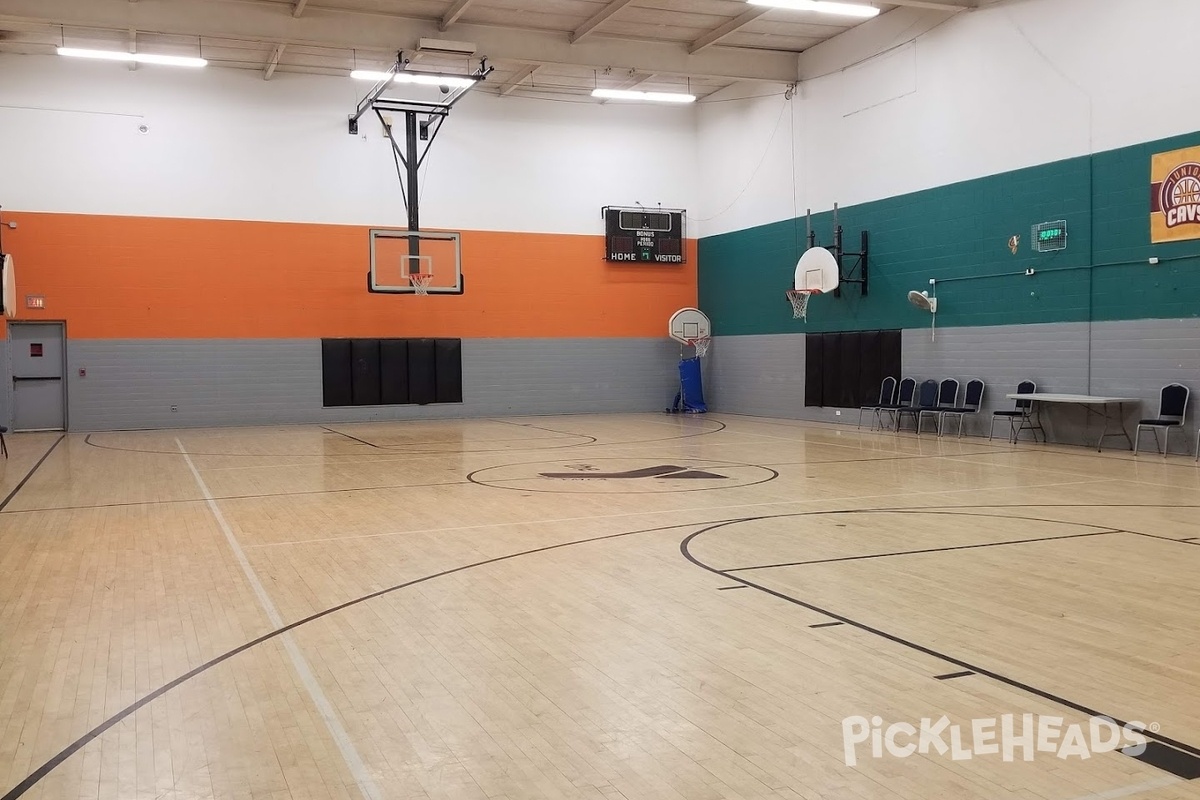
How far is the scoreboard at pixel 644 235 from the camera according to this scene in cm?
2200

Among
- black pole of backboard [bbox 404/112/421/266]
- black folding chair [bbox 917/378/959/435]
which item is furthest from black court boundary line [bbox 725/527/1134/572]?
black pole of backboard [bbox 404/112/421/266]

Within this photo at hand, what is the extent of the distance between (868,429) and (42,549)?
13509 mm

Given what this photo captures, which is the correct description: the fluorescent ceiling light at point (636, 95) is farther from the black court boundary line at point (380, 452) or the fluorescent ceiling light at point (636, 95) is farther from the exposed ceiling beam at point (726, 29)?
the black court boundary line at point (380, 452)

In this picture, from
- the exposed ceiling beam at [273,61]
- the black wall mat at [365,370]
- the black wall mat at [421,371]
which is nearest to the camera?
the exposed ceiling beam at [273,61]

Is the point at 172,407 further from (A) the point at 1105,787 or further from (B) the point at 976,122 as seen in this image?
(A) the point at 1105,787

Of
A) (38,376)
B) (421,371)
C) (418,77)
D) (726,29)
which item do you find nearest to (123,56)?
(418,77)

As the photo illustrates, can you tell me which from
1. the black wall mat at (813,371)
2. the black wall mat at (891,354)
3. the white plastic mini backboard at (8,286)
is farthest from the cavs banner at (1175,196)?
the white plastic mini backboard at (8,286)

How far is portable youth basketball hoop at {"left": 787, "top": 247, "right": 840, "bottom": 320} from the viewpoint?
17828mm

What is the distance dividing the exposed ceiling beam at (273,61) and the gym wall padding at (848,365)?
11.2 meters

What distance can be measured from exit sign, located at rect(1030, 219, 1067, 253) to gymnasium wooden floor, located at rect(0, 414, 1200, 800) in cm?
503

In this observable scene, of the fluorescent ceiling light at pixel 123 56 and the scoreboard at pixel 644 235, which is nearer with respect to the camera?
the fluorescent ceiling light at pixel 123 56

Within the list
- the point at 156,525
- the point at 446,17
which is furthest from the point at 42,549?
the point at 446,17

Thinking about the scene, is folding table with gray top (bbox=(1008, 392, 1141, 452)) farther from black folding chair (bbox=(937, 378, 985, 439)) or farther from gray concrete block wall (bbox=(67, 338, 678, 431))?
gray concrete block wall (bbox=(67, 338, 678, 431))

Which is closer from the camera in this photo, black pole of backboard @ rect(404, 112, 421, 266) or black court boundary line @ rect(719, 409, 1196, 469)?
black court boundary line @ rect(719, 409, 1196, 469)
